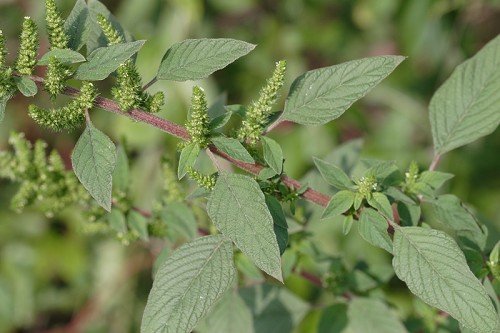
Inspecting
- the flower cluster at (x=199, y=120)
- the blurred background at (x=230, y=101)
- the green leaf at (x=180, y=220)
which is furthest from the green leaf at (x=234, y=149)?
the blurred background at (x=230, y=101)

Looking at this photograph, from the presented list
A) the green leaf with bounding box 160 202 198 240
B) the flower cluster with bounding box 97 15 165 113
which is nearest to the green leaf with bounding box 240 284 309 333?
the green leaf with bounding box 160 202 198 240

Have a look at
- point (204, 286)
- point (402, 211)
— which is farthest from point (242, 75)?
point (204, 286)

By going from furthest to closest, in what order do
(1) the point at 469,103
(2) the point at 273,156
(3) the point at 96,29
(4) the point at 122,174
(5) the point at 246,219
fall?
1. (4) the point at 122,174
2. (1) the point at 469,103
3. (3) the point at 96,29
4. (2) the point at 273,156
5. (5) the point at 246,219

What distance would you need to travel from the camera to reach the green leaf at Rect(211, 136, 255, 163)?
43.1 inches

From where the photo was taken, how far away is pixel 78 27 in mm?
1203

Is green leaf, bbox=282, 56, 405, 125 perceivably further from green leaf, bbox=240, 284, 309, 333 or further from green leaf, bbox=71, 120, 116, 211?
green leaf, bbox=240, 284, 309, 333

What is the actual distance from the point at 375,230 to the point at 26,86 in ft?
2.02

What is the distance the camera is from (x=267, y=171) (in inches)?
44.9

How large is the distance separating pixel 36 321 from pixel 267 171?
2362 mm

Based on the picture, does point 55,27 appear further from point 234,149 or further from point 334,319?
point 334,319

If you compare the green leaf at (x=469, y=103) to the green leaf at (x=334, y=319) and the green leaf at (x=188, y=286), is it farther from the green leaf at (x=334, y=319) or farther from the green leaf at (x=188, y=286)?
the green leaf at (x=188, y=286)

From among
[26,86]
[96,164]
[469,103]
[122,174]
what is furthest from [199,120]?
[469,103]

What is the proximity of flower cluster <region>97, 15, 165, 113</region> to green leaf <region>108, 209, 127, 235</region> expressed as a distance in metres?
0.38

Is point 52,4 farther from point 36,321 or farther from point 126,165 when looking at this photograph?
point 36,321
